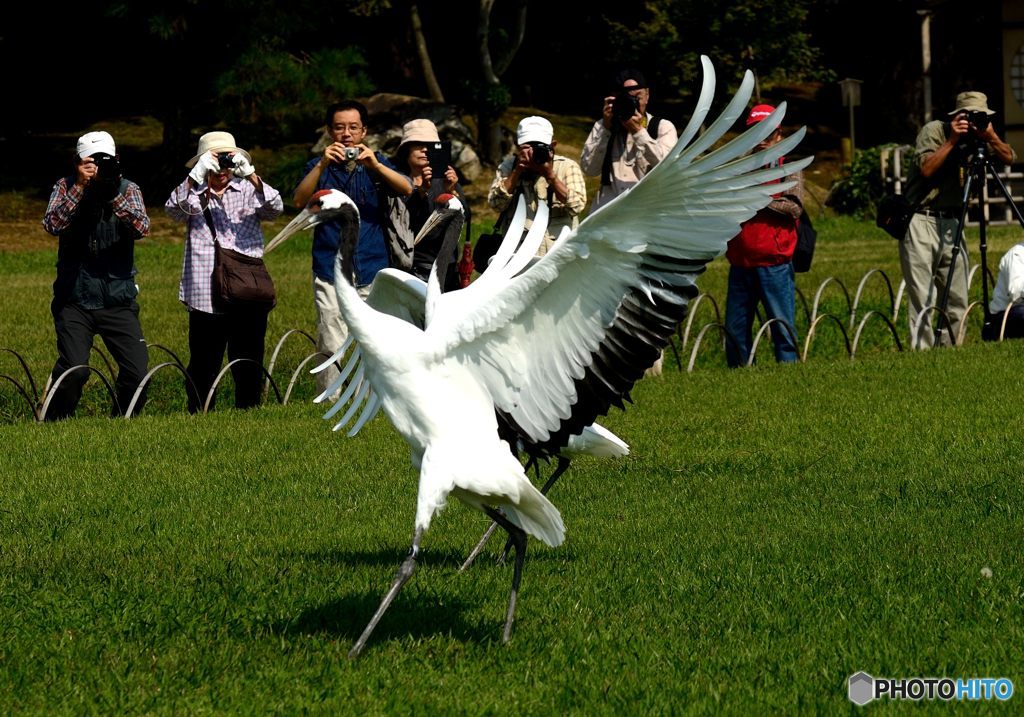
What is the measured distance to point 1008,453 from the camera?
28.0ft

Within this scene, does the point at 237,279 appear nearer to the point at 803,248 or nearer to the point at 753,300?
the point at 753,300

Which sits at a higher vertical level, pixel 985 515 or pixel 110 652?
pixel 110 652

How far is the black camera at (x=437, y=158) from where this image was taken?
10102 mm

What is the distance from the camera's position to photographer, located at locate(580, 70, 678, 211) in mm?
10391

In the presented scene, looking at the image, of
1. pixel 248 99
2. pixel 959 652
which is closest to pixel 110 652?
pixel 959 652

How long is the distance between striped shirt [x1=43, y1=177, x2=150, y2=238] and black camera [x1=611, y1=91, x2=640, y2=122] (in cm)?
319

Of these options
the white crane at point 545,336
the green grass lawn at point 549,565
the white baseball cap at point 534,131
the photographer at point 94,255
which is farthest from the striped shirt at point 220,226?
the white crane at point 545,336

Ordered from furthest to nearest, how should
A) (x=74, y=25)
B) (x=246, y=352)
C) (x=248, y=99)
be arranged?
(x=74, y=25) → (x=248, y=99) → (x=246, y=352)

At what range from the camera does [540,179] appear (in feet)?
32.5

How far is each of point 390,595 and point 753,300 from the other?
22.4 feet

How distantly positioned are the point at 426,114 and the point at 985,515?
2226 centimetres

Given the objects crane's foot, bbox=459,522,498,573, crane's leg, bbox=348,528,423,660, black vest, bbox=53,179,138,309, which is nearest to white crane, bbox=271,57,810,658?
crane's leg, bbox=348,528,423,660

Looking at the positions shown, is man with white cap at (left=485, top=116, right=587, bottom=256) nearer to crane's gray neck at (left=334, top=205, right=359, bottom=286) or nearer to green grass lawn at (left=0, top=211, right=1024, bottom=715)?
green grass lawn at (left=0, top=211, right=1024, bottom=715)

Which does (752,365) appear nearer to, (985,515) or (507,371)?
(985,515)
